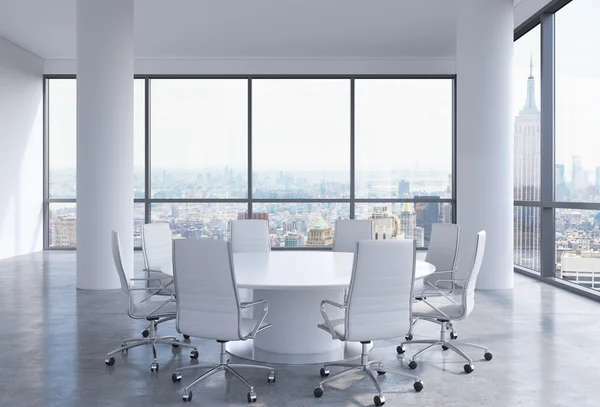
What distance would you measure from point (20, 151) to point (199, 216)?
370 centimetres

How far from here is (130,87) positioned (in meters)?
8.21

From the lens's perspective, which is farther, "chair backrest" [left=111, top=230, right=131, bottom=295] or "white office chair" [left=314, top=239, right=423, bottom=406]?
"chair backrest" [left=111, top=230, right=131, bottom=295]

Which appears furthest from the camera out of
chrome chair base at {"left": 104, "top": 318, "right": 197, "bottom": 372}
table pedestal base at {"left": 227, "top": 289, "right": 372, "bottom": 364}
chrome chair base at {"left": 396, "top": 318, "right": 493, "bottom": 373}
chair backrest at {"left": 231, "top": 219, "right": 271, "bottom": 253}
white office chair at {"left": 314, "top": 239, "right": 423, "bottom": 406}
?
chair backrest at {"left": 231, "top": 219, "right": 271, "bottom": 253}

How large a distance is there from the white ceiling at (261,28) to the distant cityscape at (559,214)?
2210 millimetres

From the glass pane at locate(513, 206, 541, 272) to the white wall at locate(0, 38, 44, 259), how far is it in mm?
9121

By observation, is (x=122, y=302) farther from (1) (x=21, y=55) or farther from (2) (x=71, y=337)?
(1) (x=21, y=55)

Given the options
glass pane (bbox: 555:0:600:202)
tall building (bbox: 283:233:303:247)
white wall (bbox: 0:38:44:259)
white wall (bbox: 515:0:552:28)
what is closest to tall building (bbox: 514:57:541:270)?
glass pane (bbox: 555:0:600:202)

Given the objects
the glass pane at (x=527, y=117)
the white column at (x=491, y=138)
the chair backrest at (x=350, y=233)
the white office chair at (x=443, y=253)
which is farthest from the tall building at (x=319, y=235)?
the white office chair at (x=443, y=253)

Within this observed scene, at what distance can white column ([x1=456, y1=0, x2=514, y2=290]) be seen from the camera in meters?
8.27

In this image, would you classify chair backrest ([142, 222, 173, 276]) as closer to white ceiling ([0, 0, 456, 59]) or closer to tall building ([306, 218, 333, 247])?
white ceiling ([0, 0, 456, 59])

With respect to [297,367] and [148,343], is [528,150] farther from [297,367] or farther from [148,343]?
[148,343]

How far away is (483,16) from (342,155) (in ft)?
15.6

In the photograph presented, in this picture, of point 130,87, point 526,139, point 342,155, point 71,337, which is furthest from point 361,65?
point 71,337

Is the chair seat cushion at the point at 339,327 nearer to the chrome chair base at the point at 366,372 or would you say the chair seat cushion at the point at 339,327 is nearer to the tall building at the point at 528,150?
the chrome chair base at the point at 366,372
